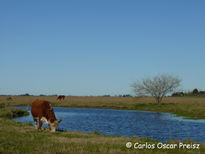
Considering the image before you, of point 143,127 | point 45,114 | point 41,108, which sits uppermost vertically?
point 41,108

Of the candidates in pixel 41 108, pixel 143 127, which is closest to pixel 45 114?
pixel 41 108

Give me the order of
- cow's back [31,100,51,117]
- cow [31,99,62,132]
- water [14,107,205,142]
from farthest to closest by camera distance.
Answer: water [14,107,205,142] → cow's back [31,100,51,117] → cow [31,99,62,132]

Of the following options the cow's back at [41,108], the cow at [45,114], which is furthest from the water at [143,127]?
the cow's back at [41,108]

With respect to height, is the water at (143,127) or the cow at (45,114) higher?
the cow at (45,114)

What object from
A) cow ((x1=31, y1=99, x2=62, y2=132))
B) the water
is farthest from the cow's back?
the water

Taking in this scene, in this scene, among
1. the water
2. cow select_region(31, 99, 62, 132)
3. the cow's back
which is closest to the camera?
cow select_region(31, 99, 62, 132)

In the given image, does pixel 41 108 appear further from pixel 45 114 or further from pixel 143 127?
pixel 143 127

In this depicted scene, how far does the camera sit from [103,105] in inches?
2872

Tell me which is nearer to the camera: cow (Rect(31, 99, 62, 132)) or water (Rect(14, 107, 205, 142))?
cow (Rect(31, 99, 62, 132))

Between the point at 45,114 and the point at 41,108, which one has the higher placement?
the point at 41,108

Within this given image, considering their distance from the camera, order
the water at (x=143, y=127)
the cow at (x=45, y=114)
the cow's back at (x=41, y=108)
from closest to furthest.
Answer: the cow at (x=45, y=114) → the cow's back at (x=41, y=108) → the water at (x=143, y=127)

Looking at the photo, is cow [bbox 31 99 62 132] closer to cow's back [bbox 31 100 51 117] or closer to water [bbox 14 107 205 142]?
cow's back [bbox 31 100 51 117]

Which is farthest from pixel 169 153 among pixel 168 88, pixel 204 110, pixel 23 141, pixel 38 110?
pixel 168 88

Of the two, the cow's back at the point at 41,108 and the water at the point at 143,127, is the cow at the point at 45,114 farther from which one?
the water at the point at 143,127
